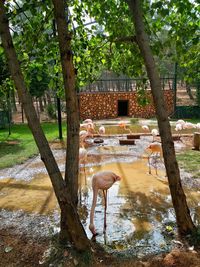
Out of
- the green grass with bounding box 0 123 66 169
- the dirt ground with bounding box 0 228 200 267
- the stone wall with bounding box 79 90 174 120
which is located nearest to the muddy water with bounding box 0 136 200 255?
the dirt ground with bounding box 0 228 200 267

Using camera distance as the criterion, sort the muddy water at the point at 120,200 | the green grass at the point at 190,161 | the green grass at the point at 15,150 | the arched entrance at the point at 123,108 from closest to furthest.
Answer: the muddy water at the point at 120,200 → the green grass at the point at 190,161 → the green grass at the point at 15,150 → the arched entrance at the point at 123,108

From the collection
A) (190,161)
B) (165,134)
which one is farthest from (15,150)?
(165,134)

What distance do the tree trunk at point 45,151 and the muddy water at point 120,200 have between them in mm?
778

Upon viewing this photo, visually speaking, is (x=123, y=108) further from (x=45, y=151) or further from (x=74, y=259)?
(x=74, y=259)

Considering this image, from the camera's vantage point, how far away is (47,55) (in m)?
5.89

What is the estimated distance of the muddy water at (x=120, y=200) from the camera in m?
5.37

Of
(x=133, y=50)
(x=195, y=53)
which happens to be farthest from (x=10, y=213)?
(x=195, y=53)

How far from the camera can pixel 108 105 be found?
27578 mm

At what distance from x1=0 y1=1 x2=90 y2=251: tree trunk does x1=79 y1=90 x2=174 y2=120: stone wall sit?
22244 mm

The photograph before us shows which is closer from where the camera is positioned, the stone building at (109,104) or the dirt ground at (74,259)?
the dirt ground at (74,259)

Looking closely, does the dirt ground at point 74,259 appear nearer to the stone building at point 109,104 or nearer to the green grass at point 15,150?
the green grass at point 15,150

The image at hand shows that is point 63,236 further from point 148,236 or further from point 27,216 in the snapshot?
point 27,216

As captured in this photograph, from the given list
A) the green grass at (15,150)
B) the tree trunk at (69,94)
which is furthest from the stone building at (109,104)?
the tree trunk at (69,94)

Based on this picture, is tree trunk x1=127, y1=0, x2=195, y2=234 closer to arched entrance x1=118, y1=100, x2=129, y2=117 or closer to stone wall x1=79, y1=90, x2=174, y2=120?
stone wall x1=79, y1=90, x2=174, y2=120
